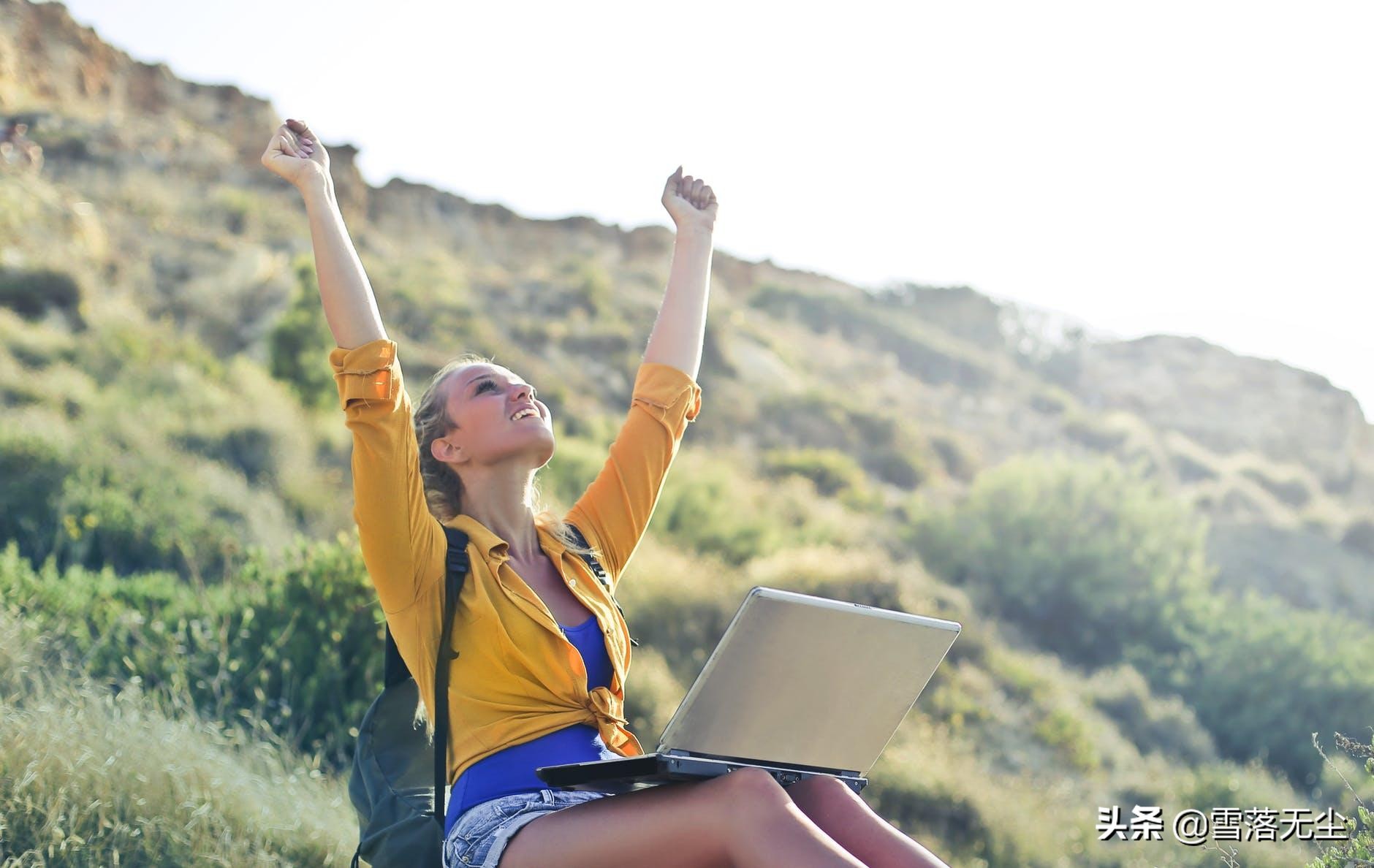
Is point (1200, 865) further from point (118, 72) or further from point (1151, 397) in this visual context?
point (1151, 397)

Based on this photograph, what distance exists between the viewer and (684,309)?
3234 mm

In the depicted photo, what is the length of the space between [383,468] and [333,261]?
0.44 metres

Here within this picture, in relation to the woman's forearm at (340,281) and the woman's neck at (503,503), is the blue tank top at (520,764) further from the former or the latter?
the woman's forearm at (340,281)

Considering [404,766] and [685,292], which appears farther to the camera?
[685,292]

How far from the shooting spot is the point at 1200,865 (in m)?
8.16

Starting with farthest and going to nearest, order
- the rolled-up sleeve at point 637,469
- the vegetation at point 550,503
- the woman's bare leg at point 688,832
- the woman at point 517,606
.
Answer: the vegetation at point 550,503 < the rolled-up sleeve at point 637,469 < the woman at point 517,606 < the woman's bare leg at point 688,832

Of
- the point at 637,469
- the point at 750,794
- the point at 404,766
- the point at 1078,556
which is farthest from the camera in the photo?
the point at 1078,556

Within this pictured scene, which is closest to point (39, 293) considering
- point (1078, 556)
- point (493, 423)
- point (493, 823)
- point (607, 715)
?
point (1078, 556)

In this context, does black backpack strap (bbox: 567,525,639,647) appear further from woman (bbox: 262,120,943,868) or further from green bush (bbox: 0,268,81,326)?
green bush (bbox: 0,268,81,326)

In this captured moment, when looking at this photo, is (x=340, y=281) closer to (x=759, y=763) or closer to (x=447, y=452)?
(x=447, y=452)

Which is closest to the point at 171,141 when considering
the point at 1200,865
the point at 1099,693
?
the point at 1099,693

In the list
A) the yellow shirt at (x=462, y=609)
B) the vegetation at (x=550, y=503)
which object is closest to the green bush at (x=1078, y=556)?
the vegetation at (x=550, y=503)

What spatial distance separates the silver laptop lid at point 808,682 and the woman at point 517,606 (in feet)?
0.34

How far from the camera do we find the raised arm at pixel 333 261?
8.06 ft
